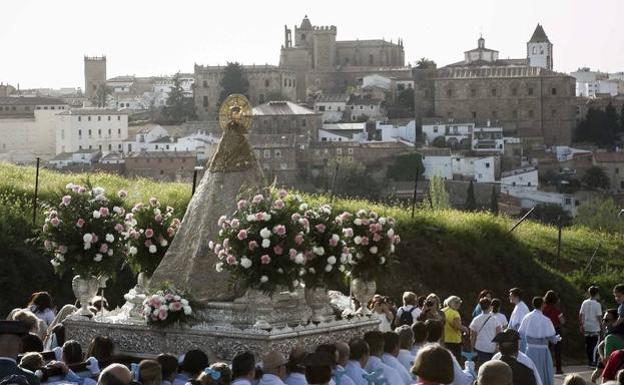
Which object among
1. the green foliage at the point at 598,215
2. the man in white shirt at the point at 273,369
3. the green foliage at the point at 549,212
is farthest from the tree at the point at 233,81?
the man in white shirt at the point at 273,369

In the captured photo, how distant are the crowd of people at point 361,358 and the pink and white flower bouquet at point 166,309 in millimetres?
779

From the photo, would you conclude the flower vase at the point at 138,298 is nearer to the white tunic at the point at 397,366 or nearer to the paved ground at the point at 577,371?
the white tunic at the point at 397,366

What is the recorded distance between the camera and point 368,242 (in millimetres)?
12289

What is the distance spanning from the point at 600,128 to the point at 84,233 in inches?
3501

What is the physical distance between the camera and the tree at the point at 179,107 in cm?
10293

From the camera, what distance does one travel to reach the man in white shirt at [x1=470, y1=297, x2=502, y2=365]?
12164 millimetres

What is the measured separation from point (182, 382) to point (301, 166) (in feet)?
248

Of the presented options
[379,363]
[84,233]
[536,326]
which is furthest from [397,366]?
[84,233]

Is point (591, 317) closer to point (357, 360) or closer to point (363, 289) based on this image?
point (363, 289)

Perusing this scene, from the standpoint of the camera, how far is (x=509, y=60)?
120 m

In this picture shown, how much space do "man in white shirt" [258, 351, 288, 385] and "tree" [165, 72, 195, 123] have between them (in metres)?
93.7

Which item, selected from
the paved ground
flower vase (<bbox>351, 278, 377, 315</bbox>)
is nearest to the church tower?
the paved ground

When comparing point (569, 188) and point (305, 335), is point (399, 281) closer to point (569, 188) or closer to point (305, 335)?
point (305, 335)

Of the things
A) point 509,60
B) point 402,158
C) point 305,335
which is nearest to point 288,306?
point 305,335
